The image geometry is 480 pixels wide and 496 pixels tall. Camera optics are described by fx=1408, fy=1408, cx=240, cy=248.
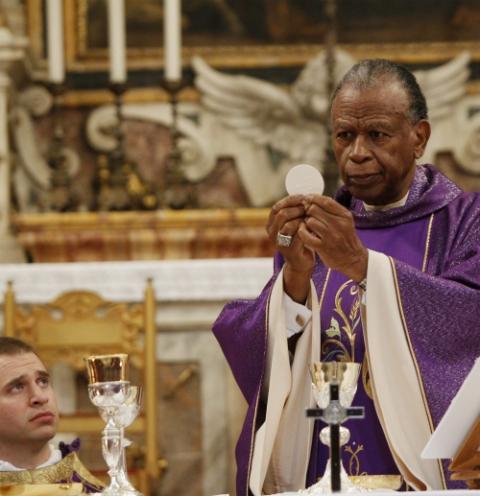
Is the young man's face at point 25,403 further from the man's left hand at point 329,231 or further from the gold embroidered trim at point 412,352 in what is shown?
the gold embroidered trim at point 412,352

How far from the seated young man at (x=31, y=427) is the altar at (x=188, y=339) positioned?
2030 mm

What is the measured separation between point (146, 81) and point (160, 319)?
6.25 ft

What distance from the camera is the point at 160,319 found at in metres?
5.91

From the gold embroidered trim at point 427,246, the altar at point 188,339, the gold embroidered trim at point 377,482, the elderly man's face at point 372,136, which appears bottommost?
the altar at point 188,339

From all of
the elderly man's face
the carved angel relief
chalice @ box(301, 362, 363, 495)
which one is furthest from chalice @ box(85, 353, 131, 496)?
the carved angel relief

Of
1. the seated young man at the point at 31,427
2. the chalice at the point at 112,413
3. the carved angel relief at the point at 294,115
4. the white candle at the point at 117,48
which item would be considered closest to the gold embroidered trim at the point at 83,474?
the seated young man at the point at 31,427

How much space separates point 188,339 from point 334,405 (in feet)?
9.92

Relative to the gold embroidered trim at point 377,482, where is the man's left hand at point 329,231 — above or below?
above

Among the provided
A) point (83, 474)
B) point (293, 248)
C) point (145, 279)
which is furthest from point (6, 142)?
point (293, 248)

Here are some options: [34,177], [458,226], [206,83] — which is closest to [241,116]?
[206,83]

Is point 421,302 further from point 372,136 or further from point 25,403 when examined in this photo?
point 25,403

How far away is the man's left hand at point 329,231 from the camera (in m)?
3.43

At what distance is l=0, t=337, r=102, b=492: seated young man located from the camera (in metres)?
3.69

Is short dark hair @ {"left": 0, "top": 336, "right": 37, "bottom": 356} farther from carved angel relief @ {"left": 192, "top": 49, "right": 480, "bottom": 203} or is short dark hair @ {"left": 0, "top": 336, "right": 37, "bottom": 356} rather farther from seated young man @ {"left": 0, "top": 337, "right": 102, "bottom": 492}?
carved angel relief @ {"left": 192, "top": 49, "right": 480, "bottom": 203}
